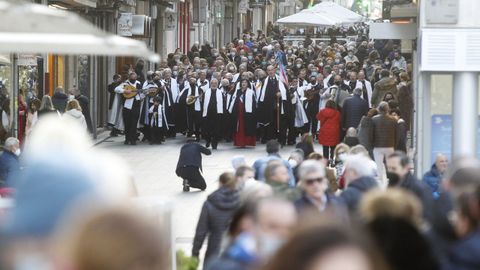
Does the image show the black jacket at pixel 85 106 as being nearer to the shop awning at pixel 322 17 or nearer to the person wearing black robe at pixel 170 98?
the person wearing black robe at pixel 170 98

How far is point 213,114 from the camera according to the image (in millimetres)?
30141

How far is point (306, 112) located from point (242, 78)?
5.57 feet

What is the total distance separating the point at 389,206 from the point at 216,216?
618 centimetres

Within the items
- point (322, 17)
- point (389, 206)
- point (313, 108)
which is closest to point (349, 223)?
point (389, 206)

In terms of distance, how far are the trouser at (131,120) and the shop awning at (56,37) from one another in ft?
72.2

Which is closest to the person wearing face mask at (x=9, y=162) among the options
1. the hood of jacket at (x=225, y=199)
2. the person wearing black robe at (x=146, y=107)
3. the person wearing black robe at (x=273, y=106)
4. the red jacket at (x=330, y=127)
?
the hood of jacket at (x=225, y=199)

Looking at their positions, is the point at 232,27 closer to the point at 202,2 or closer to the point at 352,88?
the point at 202,2

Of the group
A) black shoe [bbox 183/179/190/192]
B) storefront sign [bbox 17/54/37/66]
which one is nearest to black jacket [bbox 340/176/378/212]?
black shoe [bbox 183/179/190/192]

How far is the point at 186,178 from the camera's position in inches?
845

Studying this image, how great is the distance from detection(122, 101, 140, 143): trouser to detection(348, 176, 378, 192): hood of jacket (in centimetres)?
1961

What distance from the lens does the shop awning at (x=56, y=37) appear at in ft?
25.9

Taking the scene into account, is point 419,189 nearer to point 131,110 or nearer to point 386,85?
point 386,85

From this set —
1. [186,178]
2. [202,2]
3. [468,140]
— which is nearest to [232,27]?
[202,2]

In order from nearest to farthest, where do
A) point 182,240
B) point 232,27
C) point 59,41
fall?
1. point 59,41
2. point 182,240
3. point 232,27
